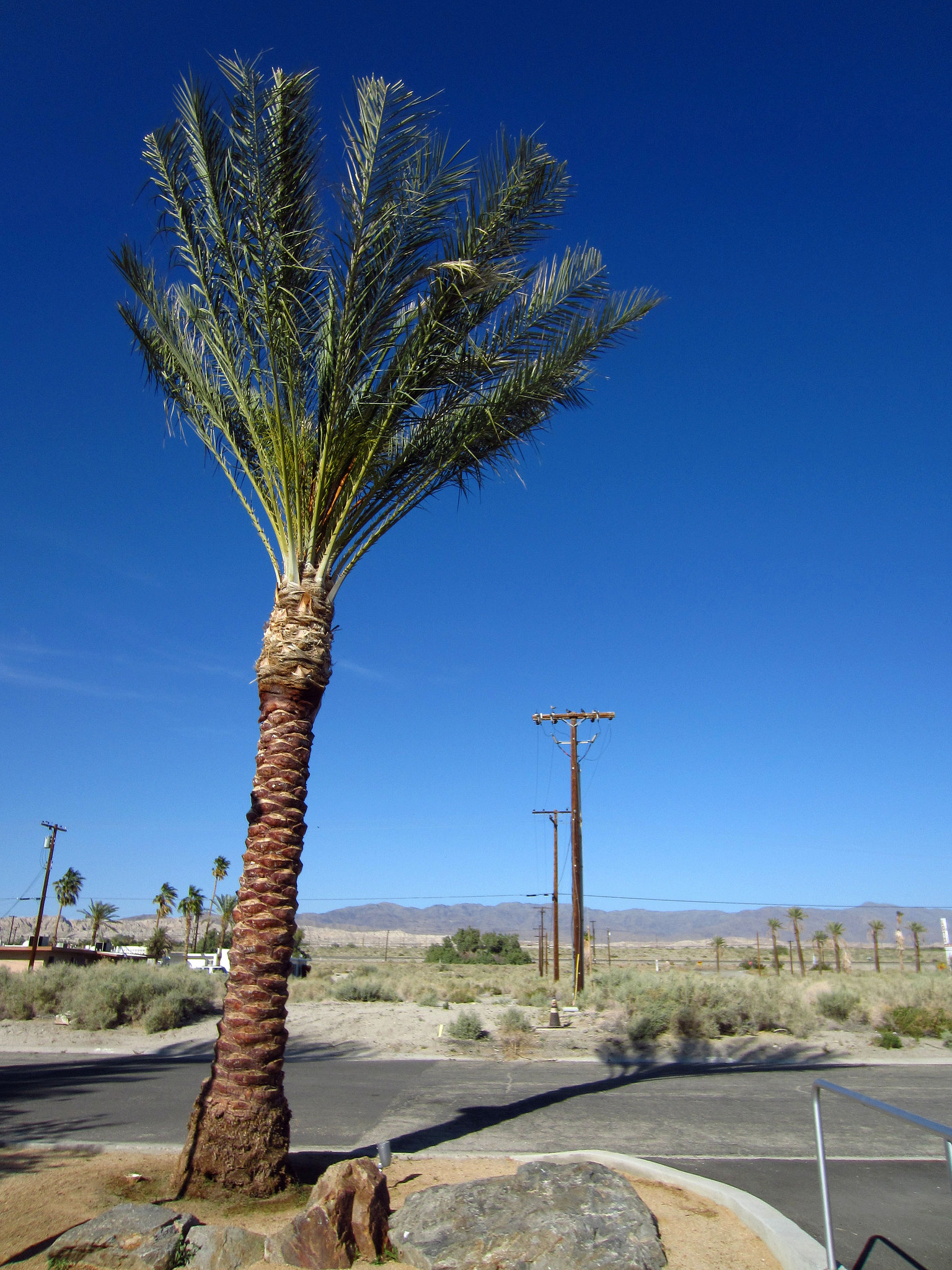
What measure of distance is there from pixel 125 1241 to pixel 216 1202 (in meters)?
1.29

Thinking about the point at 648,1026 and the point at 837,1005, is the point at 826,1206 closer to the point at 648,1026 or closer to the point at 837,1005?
the point at 648,1026

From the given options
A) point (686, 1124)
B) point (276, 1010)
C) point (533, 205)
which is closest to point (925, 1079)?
point (686, 1124)

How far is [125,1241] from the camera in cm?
493

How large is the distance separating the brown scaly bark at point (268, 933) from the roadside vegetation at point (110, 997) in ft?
51.5

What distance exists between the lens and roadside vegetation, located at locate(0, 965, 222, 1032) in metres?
20.3

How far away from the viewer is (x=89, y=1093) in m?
11.7

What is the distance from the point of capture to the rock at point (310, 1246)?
498 cm

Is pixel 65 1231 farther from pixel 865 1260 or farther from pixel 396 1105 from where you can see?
pixel 396 1105

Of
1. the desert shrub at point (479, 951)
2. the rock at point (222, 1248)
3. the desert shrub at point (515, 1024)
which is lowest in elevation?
the desert shrub at point (479, 951)

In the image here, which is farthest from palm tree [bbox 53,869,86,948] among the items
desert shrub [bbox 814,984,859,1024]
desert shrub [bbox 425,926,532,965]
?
desert shrub [bbox 814,984,859,1024]

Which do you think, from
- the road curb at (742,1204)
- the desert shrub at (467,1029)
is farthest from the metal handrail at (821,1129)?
the desert shrub at (467,1029)

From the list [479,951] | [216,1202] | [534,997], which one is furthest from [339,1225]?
[479,951]

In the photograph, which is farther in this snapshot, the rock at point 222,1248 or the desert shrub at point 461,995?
the desert shrub at point 461,995

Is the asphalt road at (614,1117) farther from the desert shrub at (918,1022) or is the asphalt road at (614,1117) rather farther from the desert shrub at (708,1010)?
the desert shrub at (918,1022)
